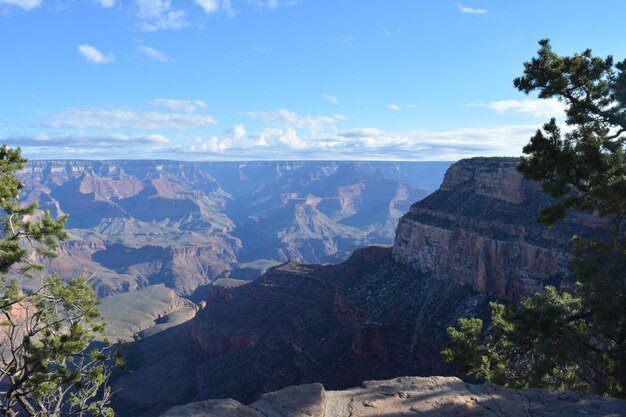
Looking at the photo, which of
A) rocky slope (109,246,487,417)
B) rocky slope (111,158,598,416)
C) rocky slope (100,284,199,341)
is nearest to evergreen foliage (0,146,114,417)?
rocky slope (111,158,598,416)

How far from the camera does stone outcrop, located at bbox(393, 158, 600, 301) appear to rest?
48.3 meters

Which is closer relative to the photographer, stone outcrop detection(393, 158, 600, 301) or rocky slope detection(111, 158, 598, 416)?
stone outcrop detection(393, 158, 600, 301)

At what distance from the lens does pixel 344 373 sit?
52.3m

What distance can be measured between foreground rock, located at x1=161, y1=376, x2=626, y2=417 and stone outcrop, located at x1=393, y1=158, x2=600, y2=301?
38.6 meters

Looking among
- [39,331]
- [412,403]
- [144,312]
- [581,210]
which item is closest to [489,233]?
[581,210]

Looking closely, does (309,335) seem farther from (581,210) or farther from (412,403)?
(412,403)

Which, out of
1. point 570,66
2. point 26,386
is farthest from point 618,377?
point 26,386

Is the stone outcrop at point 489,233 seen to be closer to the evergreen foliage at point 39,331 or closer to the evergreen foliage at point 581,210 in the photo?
the evergreen foliage at point 581,210

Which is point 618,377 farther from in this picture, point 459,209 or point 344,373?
point 459,209

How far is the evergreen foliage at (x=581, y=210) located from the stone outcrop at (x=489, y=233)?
32.0 m

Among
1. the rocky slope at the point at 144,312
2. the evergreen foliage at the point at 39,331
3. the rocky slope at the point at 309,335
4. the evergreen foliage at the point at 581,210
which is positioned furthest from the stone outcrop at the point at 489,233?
the rocky slope at the point at 144,312

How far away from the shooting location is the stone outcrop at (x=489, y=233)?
158ft

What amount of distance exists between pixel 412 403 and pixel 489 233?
1883 inches

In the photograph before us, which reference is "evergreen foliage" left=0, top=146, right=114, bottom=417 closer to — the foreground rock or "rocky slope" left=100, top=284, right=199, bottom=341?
the foreground rock
